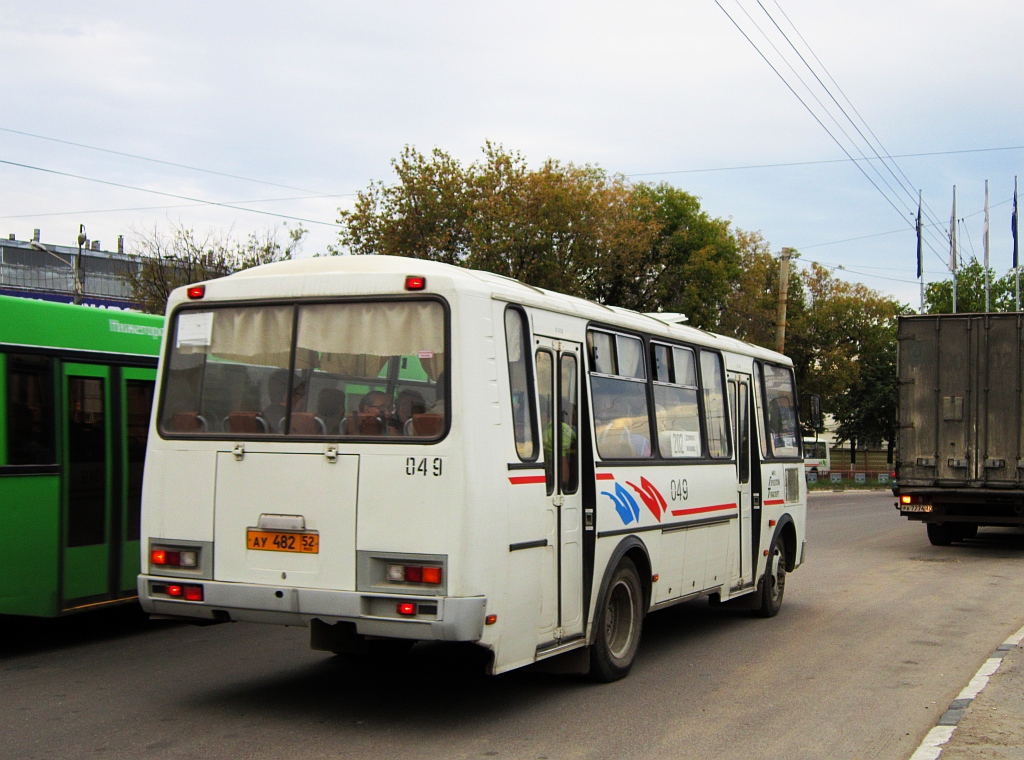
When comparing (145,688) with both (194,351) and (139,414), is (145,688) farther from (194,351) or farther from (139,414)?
(139,414)

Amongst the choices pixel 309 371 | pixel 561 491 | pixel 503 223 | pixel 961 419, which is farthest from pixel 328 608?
pixel 503 223

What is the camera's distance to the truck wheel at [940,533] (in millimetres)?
20188

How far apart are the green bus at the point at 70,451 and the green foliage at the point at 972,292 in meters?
66.0

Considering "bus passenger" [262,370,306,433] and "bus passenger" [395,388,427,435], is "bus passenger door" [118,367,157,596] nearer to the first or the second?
"bus passenger" [262,370,306,433]

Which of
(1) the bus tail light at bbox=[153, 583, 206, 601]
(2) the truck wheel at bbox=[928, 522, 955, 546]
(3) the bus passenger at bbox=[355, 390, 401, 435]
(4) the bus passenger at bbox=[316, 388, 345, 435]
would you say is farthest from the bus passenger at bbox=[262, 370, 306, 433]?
(2) the truck wheel at bbox=[928, 522, 955, 546]

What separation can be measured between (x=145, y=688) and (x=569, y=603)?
9.86ft

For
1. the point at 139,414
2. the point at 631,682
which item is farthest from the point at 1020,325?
the point at 139,414

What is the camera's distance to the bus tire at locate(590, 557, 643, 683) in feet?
25.7

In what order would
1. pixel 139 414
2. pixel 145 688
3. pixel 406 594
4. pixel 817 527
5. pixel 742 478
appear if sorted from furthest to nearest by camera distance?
pixel 817 527
pixel 742 478
pixel 139 414
pixel 145 688
pixel 406 594

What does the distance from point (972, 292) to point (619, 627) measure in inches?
2685

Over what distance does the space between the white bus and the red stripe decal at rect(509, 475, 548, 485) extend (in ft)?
0.06

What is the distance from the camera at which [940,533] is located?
20.3 metres

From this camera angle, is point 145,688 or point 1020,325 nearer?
point 145,688

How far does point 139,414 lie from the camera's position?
32.7 ft
